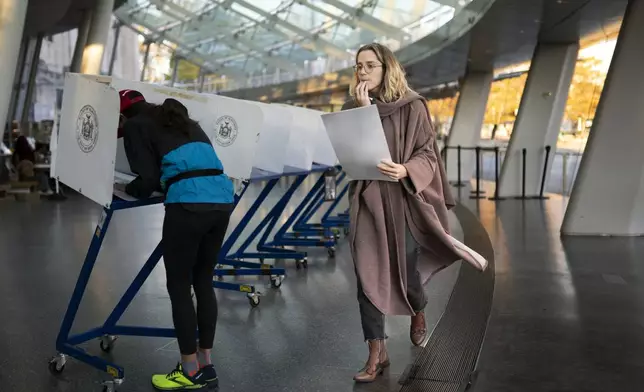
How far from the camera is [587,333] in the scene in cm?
488

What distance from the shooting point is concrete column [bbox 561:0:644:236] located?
9.49 metres

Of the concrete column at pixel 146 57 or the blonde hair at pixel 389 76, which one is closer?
the blonde hair at pixel 389 76

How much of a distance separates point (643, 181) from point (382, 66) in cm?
699

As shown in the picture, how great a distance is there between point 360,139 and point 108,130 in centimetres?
133

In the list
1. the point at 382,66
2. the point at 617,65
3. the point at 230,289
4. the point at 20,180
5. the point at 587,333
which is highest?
the point at 617,65

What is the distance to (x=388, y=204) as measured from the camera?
4020 millimetres

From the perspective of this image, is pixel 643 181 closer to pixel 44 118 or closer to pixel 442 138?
pixel 442 138

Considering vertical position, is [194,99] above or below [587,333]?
above

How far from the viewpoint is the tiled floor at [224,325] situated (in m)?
4.11

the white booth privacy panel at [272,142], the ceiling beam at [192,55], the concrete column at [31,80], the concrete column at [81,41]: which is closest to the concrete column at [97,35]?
the concrete column at [81,41]

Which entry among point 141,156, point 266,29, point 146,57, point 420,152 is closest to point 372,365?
point 420,152

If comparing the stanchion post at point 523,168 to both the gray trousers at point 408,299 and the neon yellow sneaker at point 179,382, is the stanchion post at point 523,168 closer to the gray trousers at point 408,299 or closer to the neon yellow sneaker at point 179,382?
the gray trousers at point 408,299

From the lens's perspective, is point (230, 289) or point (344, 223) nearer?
point (230, 289)

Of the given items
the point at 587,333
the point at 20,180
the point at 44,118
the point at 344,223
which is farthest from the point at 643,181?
the point at 44,118
